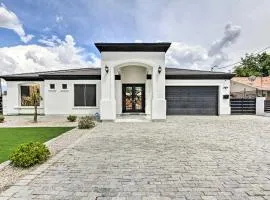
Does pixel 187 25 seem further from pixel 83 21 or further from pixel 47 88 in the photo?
pixel 47 88

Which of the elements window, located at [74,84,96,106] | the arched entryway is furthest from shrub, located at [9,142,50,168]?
window, located at [74,84,96,106]

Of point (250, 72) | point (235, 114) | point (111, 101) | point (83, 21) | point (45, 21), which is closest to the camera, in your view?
point (111, 101)

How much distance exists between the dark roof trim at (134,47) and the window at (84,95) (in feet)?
14.0

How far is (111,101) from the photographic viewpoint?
13.0m

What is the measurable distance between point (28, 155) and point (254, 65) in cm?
4725

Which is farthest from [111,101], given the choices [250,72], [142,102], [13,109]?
[250,72]

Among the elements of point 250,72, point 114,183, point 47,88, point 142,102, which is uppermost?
point 250,72

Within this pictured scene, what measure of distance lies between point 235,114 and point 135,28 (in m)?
10.9

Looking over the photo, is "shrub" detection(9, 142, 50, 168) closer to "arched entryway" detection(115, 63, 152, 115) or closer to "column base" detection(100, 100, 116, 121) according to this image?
"column base" detection(100, 100, 116, 121)

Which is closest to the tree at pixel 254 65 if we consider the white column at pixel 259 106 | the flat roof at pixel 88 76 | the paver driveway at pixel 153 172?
the white column at pixel 259 106

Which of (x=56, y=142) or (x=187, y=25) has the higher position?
(x=187, y=25)

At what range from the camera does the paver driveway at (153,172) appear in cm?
354

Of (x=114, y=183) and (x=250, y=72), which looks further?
(x=250, y=72)

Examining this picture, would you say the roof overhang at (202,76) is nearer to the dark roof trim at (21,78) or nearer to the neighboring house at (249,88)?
the neighboring house at (249,88)
